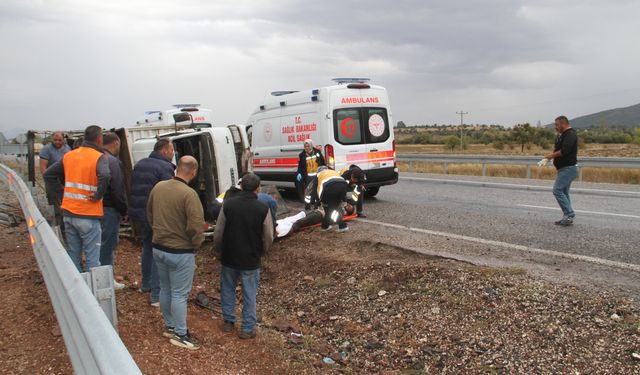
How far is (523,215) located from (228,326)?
250 inches

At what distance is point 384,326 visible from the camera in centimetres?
489

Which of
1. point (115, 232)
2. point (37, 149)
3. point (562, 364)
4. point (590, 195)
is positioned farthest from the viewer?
point (590, 195)

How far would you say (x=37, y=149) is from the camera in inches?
383

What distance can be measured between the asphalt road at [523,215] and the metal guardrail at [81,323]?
5722 mm

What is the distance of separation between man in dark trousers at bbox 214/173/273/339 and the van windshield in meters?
6.14

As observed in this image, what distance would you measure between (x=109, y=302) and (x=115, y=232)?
2.67m

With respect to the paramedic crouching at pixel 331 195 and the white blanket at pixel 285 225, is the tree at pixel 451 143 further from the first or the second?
the white blanket at pixel 285 225

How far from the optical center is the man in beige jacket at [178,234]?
417cm

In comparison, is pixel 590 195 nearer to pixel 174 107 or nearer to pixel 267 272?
pixel 267 272

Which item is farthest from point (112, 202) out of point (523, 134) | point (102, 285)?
point (523, 134)

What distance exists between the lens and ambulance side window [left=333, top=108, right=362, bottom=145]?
10617 millimetres

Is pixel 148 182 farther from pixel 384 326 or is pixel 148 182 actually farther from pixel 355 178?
pixel 355 178

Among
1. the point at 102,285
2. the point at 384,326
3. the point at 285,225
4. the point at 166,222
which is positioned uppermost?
the point at 166,222

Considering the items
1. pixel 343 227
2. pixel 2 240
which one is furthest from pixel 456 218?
pixel 2 240
